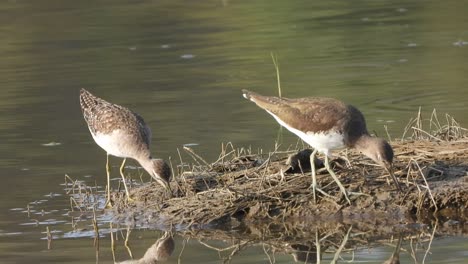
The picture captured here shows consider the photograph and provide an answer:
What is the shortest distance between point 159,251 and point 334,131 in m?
1.81

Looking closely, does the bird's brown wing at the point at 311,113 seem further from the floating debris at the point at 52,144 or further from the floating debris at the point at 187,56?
the floating debris at the point at 187,56

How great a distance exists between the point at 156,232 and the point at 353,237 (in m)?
1.71

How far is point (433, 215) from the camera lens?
10.2 metres

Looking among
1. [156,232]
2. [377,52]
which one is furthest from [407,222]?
[377,52]

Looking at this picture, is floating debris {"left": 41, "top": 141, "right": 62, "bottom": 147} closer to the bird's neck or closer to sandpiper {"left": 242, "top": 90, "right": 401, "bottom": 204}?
sandpiper {"left": 242, "top": 90, "right": 401, "bottom": 204}

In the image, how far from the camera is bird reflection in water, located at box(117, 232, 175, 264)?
9484mm

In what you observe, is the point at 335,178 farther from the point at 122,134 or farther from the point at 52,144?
the point at 52,144

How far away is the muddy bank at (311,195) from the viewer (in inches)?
405

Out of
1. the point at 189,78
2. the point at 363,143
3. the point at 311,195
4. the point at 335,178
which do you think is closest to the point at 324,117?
the point at 363,143

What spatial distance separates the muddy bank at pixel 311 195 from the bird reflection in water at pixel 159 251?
1.31ft

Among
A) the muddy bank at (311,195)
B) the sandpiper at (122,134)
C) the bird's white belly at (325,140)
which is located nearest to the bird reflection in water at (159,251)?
the muddy bank at (311,195)

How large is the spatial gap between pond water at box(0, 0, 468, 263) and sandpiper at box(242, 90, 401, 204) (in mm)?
848

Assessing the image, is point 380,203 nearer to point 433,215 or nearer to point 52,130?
point 433,215

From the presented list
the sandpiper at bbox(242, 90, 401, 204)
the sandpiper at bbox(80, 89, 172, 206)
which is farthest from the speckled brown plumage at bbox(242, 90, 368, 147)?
the sandpiper at bbox(80, 89, 172, 206)
